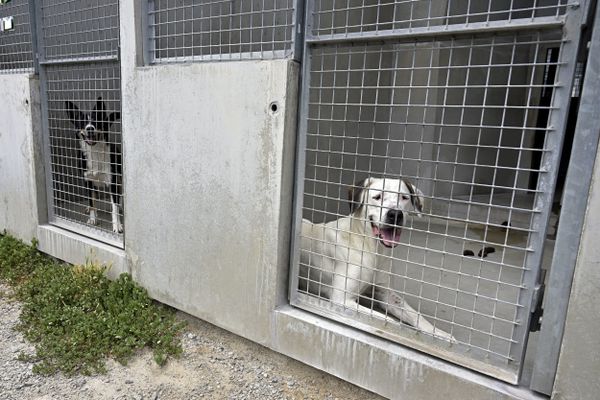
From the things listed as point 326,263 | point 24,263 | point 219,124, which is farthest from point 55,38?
point 326,263

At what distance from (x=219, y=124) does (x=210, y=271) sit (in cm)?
98

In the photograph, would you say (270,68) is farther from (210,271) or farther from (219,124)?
(210,271)

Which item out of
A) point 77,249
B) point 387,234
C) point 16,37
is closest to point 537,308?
point 387,234

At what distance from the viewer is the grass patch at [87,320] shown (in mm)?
2615

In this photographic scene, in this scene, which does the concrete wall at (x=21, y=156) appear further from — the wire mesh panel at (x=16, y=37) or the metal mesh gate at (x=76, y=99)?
the wire mesh panel at (x=16, y=37)

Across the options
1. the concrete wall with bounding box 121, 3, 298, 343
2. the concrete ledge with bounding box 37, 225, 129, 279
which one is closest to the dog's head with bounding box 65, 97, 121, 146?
the concrete ledge with bounding box 37, 225, 129, 279

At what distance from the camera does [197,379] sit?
97.6 inches

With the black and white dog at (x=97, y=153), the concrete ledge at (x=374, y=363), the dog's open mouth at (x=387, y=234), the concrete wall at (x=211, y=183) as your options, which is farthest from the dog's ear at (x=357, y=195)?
the black and white dog at (x=97, y=153)

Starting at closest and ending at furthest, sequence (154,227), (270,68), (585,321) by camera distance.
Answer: (585,321) → (270,68) → (154,227)

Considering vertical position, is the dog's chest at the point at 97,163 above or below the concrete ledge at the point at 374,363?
above

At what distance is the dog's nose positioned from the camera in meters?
2.49

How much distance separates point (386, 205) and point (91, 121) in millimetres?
3391

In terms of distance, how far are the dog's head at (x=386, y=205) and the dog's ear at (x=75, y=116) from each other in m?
3.16

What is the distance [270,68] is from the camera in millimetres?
2320
